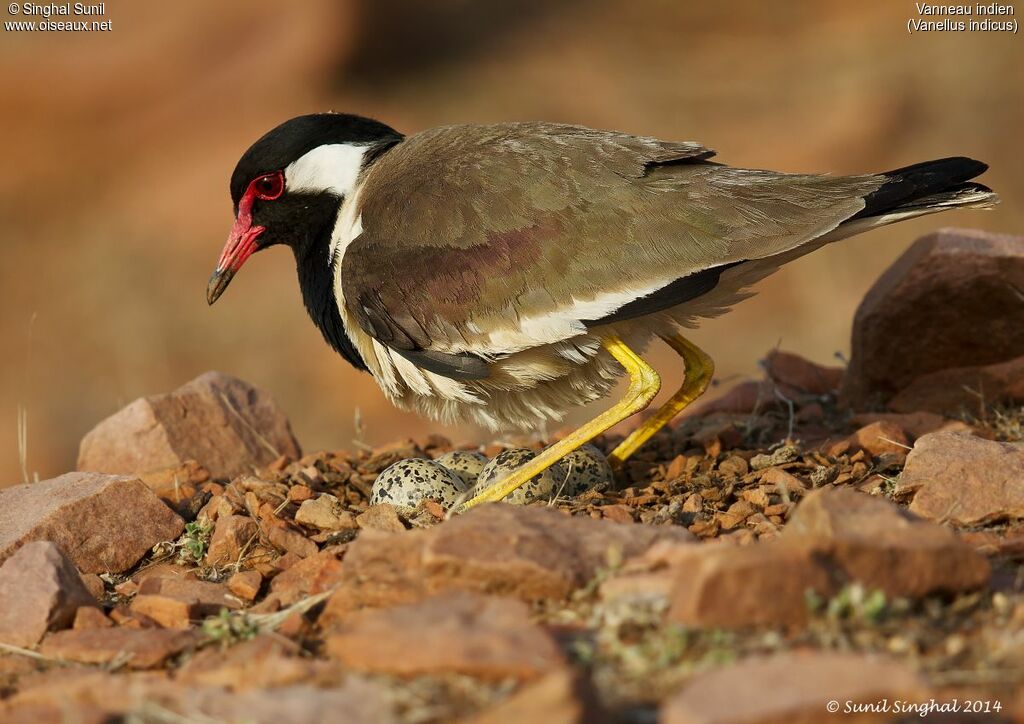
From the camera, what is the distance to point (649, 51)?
50.8 feet

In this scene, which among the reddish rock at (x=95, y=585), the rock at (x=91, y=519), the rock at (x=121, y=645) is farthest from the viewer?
the rock at (x=91, y=519)

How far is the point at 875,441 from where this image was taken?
4.99 metres

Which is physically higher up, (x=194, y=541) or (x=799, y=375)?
(x=194, y=541)

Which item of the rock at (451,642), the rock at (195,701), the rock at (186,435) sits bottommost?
the rock at (195,701)

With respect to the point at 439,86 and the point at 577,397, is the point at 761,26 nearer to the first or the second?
the point at 439,86

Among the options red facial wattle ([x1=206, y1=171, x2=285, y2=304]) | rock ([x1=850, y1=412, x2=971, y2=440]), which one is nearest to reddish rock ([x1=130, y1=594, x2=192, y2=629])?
red facial wattle ([x1=206, y1=171, x2=285, y2=304])

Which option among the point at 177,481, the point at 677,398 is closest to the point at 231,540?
the point at 177,481

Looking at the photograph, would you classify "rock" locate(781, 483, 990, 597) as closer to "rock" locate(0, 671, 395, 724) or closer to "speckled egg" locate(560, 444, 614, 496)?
"rock" locate(0, 671, 395, 724)

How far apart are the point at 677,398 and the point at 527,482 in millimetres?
1005

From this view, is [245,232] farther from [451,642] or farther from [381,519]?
[451,642]

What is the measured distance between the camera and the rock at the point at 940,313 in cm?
552

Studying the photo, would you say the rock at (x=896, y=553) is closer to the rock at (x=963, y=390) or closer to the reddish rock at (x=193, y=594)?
the reddish rock at (x=193, y=594)

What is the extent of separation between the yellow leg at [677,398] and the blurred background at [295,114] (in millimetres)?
5444

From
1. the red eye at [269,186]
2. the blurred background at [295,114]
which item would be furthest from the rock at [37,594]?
the blurred background at [295,114]
